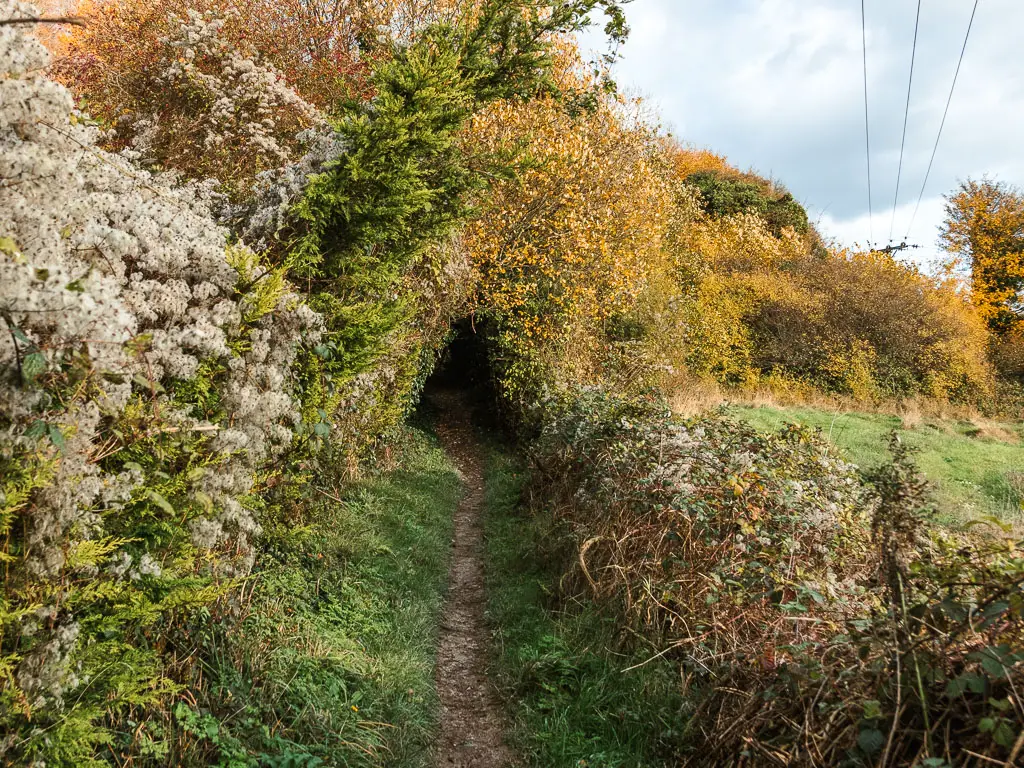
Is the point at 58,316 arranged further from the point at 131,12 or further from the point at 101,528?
the point at 131,12

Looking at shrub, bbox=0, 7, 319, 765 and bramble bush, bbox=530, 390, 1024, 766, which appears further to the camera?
bramble bush, bbox=530, 390, 1024, 766

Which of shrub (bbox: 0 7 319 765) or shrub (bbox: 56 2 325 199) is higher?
shrub (bbox: 56 2 325 199)

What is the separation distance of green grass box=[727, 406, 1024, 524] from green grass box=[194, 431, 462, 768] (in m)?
6.62

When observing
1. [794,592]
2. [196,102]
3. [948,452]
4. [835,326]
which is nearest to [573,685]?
[794,592]

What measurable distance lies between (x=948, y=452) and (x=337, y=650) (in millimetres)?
16021

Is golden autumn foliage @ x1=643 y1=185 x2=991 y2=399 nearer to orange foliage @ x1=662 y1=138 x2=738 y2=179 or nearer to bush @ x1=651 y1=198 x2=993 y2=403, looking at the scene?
bush @ x1=651 y1=198 x2=993 y2=403

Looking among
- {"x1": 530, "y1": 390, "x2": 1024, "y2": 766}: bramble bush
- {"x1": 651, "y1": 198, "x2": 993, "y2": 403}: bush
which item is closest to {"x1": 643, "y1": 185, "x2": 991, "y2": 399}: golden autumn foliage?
{"x1": 651, "y1": 198, "x2": 993, "y2": 403}: bush

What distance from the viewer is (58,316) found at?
234 centimetres

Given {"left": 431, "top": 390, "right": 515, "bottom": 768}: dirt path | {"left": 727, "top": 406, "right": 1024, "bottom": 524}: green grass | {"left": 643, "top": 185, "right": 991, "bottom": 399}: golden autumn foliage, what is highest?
{"left": 643, "top": 185, "right": 991, "bottom": 399}: golden autumn foliage

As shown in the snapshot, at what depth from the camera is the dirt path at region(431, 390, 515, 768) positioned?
16.0 feet

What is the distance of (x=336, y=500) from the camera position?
7.80 m

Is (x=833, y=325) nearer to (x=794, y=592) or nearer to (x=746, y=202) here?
(x=746, y=202)

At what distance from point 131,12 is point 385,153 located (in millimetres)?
9044

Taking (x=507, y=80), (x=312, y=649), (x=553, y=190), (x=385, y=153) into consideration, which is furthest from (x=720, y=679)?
(x=553, y=190)
